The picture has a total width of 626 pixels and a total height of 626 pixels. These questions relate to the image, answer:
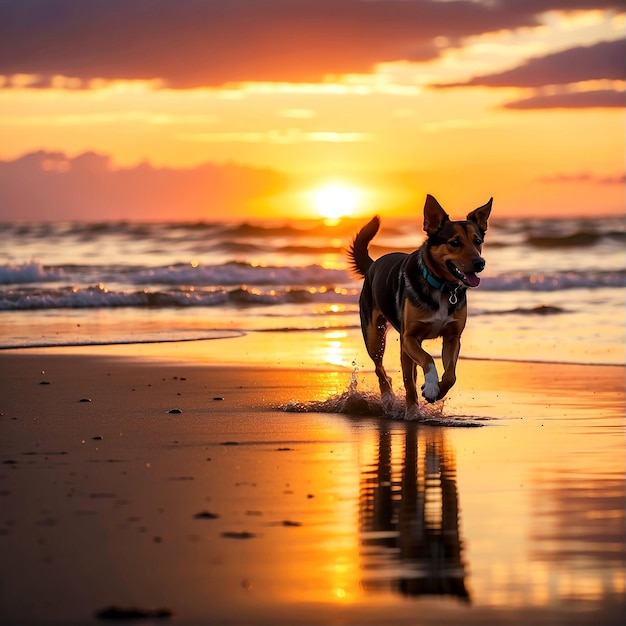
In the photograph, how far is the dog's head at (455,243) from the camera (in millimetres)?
7703

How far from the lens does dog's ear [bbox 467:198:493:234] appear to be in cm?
788

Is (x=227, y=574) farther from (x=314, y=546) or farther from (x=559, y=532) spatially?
(x=559, y=532)

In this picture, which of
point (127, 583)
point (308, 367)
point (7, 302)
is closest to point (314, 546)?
point (127, 583)

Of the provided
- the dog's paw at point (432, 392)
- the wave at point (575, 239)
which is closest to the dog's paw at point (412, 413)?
the dog's paw at point (432, 392)

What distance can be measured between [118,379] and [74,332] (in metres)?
4.65

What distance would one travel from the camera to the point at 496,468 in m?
6.31

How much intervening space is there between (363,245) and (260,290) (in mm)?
12056

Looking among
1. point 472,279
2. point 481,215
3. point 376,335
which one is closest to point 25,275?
point 376,335

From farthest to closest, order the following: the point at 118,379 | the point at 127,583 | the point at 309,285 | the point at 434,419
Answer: the point at 309,285, the point at 118,379, the point at 434,419, the point at 127,583

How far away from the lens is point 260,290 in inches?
869

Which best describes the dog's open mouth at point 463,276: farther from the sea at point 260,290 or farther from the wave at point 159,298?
the wave at point 159,298

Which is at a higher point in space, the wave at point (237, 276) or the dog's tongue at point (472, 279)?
the dog's tongue at point (472, 279)

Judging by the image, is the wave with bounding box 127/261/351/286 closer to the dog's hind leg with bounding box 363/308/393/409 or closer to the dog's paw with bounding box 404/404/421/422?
the dog's hind leg with bounding box 363/308/393/409

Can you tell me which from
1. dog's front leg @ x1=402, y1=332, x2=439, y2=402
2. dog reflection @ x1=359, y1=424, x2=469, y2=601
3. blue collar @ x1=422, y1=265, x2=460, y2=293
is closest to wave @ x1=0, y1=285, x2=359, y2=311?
dog's front leg @ x1=402, y1=332, x2=439, y2=402
